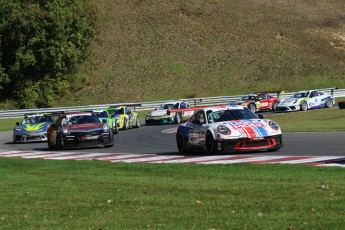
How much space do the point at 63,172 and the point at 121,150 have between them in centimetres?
904

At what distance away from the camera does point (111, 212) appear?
1088 centimetres

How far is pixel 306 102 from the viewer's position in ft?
172

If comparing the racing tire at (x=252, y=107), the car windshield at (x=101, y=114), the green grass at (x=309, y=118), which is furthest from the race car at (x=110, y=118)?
the racing tire at (x=252, y=107)

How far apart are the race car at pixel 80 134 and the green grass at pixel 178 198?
1019cm

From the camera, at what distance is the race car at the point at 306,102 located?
52312mm

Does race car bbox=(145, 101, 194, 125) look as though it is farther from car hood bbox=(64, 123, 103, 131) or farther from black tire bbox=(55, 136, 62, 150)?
black tire bbox=(55, 136, 62, 150)

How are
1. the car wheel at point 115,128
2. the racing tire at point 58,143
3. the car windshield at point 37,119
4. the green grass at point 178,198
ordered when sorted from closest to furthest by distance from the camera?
the green grass at point 178,198 < the racing tire at point 58,143 < the car windshield at point 37,119 < the car wheel at point 115,128

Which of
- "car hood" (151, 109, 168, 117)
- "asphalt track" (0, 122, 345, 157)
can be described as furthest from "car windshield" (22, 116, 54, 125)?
"car hood" (151, 109, 168, 117)

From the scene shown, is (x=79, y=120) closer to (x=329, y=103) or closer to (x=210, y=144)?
(x=210, y=144)

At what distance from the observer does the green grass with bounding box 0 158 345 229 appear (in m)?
9.74

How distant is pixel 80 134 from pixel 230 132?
25.7 ft

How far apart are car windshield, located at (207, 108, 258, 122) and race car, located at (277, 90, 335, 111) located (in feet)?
95.6

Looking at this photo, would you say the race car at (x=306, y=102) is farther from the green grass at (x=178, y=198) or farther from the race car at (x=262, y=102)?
the green grass at (x=178, y=198)

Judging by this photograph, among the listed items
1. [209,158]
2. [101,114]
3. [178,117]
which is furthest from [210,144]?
[178,117]
